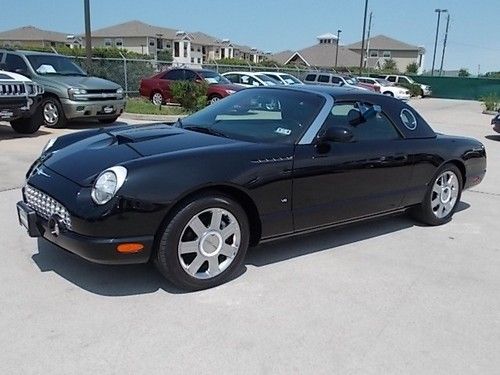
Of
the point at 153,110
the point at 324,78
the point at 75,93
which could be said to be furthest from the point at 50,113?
the point at 324,78

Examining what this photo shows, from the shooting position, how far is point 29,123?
9758 mm

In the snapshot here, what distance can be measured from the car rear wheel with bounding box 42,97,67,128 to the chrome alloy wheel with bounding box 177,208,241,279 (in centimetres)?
846

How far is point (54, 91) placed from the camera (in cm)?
1063

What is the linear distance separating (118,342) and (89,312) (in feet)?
1.37

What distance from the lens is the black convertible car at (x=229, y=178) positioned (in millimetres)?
3100

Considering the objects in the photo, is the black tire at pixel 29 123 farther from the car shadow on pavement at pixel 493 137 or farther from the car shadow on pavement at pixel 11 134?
the car shadow on pavement at pixel 493 137

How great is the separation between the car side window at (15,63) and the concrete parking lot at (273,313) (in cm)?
781

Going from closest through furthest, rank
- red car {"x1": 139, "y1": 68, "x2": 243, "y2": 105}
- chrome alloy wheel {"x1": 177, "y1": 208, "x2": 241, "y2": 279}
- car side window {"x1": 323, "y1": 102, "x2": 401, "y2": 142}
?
chrome alloy wheel {"x1": 177, "y1": 208, "x2": 241, "y2": 279} < car side window {"x1": 323, "y1": 102, "x2": 401, "y2": 142} < red car {"x1": 139, "y1": 68, "x2": 243, "y2": 105}

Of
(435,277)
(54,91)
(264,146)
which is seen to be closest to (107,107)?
(54,91)

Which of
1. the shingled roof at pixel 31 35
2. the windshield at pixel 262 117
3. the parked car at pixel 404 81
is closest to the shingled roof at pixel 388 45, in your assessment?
the parked car at pixel 404 81

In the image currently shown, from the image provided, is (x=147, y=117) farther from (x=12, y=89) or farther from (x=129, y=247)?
(x=129, y=247)

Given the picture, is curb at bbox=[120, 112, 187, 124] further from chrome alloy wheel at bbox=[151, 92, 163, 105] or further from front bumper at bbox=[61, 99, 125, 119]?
chrome alloy wheel at bbox=[151, 92, 163, 105]

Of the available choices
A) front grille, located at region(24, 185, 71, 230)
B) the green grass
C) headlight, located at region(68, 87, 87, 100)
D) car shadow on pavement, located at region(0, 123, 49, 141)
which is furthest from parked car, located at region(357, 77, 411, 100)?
front grille, located at region(24, 185, 71, 230)

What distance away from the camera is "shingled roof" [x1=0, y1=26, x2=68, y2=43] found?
239ft
